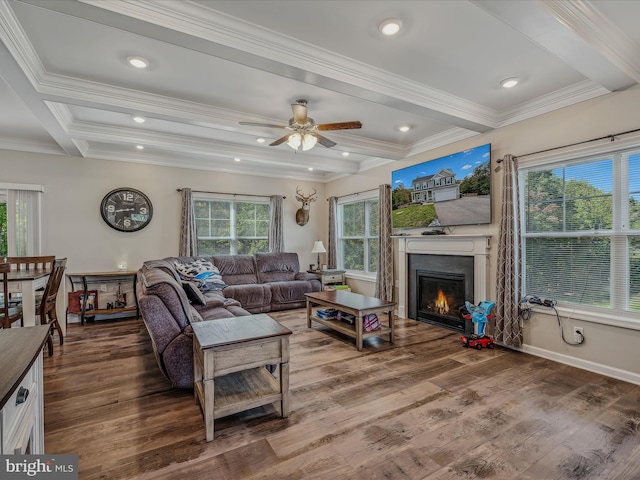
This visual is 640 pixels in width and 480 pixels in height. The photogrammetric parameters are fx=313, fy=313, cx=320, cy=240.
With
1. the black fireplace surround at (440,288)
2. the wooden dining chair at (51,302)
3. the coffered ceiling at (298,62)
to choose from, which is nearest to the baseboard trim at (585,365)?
the black fireplace surround at (440,288)

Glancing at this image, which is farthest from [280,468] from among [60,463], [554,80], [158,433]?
→ [554,80]

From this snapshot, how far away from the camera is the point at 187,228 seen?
5582 mm

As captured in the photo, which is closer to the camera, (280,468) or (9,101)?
(280,468)

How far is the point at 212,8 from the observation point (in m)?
2.04

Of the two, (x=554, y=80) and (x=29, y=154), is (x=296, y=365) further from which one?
(x=29, y=154)

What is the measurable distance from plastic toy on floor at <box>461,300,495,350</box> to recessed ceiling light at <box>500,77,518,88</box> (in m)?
2.33

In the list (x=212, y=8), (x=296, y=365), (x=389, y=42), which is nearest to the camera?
(x=212, y=8)

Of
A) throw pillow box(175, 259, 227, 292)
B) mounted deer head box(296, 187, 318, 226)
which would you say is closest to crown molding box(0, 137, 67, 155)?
throw pillow box(175, 259, 227, 292)

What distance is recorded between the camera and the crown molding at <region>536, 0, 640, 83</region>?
198 cm

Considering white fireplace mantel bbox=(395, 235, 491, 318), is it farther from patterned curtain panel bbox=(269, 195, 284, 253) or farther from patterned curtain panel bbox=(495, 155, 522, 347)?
patterned curtain panel bbox=(269, 195, 284, 253)

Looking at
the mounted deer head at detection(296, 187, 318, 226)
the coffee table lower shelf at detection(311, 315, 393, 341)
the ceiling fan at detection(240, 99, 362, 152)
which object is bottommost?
the coffee table lower shelf at detection(311, 315, 393, 341)

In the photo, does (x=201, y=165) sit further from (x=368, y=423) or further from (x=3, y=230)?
(x=368, y=423)

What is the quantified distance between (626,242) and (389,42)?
2804mm

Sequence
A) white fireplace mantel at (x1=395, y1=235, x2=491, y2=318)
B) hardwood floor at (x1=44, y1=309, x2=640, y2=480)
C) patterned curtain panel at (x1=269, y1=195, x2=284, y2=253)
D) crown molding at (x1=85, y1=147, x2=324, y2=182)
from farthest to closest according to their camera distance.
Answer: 1. patterned curtain panel at (x1=269, y1=195, x2=284, y2=253)
2. crown molding at (x1=85, y1=147, x2=324, y2=182)
3. white fireplace mantel at (x1=395, y1=235, x2=491, y2=318)
4. hardwood floor at (x1=44, y1=309, x2=640, y2=480)
